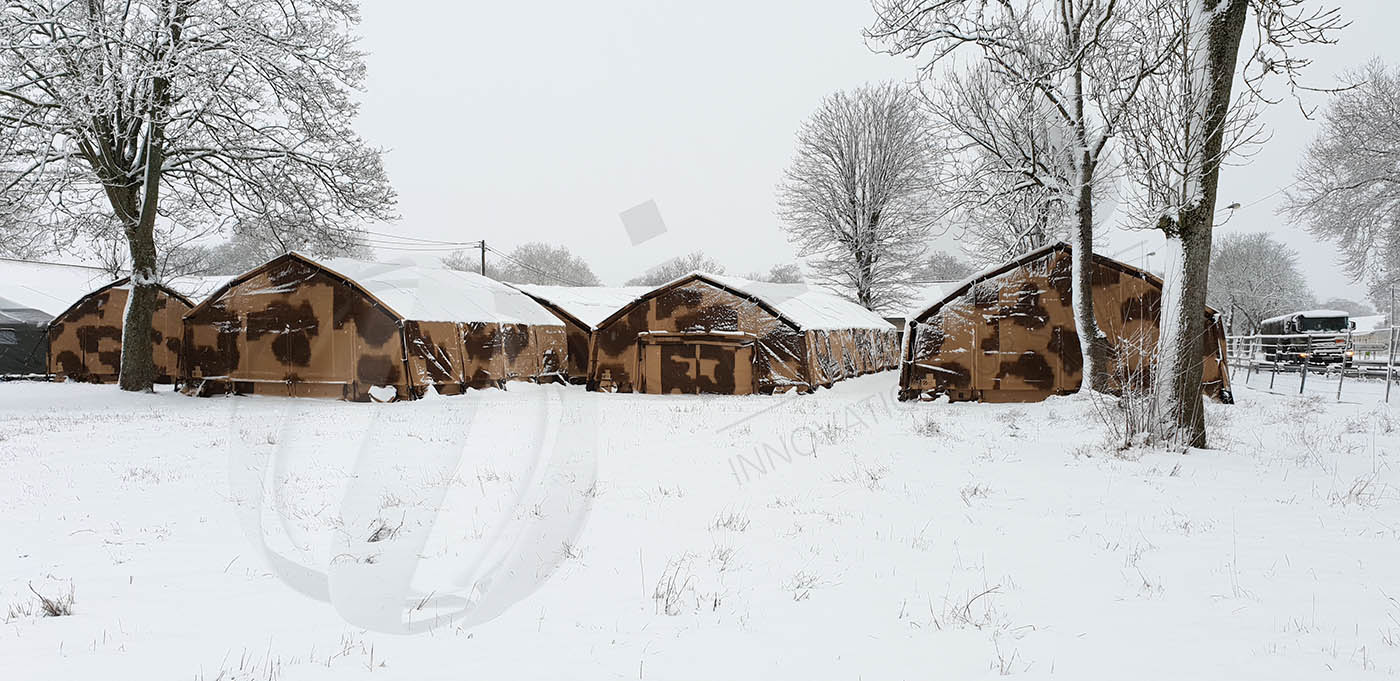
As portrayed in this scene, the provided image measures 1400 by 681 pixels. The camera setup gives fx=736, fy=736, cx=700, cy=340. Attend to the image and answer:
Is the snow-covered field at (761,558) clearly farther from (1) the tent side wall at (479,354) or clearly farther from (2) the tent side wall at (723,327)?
(2) the tent side wall at (723,327)

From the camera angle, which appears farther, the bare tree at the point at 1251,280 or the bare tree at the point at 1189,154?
the bare tree at the point at 1251,280

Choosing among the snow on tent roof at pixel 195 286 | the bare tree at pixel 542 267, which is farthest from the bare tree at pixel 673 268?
the snow on tent roof at pixel 195 286

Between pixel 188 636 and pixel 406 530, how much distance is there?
209 centimetres

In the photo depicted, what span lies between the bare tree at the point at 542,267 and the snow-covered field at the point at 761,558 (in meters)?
70.2

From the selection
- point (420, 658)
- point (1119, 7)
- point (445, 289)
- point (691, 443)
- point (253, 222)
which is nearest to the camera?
point (420, 658)

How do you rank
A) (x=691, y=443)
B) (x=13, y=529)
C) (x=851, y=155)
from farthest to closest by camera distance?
1. (x=851, y=155)
2. (x=691, y=443)
3. (x=13, y=529)

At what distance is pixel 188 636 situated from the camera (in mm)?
3695

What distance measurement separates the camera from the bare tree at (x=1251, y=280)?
60031 mm

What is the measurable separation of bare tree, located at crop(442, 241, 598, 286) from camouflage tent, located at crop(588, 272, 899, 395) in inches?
2308

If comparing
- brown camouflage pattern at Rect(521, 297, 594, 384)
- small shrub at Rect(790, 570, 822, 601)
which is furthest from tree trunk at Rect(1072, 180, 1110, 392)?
brown camouflage pattern at Rect(521, 297, 594, 384)

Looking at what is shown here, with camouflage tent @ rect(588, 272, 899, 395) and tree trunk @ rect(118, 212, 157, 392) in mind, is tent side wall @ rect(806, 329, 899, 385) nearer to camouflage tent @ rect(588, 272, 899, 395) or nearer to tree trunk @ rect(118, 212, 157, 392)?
camouflage tent @ rect(588, 272, 899, 395)

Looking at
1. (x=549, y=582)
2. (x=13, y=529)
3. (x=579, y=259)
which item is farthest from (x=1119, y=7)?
(x=579, y=259)

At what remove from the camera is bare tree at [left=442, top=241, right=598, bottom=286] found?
79625 millimetres

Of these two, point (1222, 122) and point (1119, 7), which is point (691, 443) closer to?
point (1222, 122)
